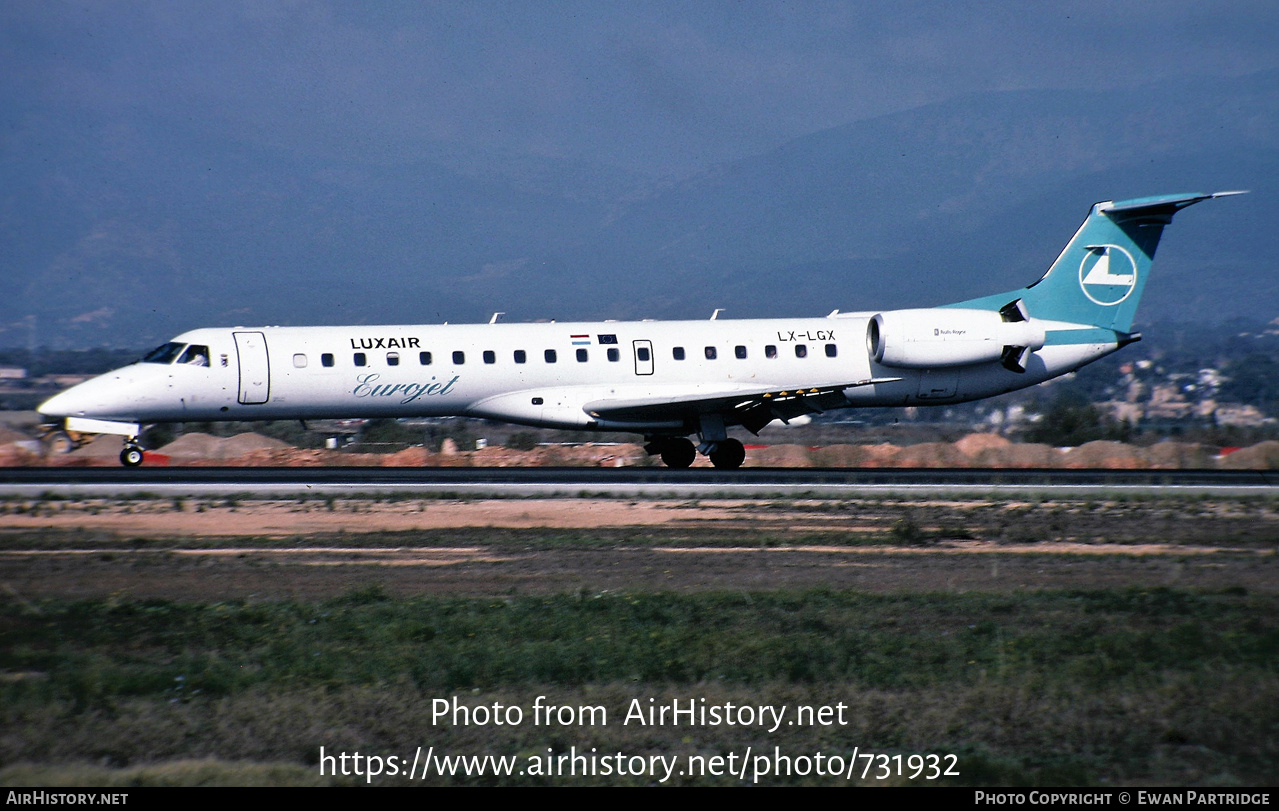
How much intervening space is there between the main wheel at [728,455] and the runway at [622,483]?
0.40 m

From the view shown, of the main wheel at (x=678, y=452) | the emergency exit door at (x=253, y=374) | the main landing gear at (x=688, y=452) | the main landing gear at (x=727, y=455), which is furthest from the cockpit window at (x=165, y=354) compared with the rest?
the main landing gear at (x=727, y=455)

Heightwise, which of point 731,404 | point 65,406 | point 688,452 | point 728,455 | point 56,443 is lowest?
point 728,455

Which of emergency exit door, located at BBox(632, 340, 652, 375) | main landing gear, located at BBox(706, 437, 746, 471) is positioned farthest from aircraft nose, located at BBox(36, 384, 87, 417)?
main landing gear, located at BBox(706, 437, 746, 471)

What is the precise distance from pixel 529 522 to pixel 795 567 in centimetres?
511

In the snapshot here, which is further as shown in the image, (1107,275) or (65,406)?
(1107,275)

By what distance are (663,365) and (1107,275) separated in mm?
10485

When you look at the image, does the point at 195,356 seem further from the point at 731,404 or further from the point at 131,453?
the point at 731,404

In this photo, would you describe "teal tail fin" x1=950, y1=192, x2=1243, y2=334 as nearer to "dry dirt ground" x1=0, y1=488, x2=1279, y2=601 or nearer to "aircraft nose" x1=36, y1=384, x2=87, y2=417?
"dry dirt ground" x1=0, y1=488, x2=1279, y2=601

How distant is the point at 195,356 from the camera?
961 inches

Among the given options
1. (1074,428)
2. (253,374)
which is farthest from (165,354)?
(1074,428)

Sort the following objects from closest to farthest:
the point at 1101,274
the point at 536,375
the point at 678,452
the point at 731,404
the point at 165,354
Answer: the point at 165,354, the point at 731,404, the point at 536,375, the point at 678,452, the point at 1101,274

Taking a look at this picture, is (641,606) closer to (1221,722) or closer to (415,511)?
(1221,722)

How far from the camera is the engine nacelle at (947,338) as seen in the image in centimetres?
2592
